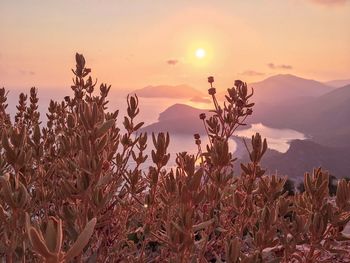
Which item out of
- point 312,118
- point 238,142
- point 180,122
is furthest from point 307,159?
point 312,118

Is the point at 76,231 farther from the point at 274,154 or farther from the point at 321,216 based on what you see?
the point at 274,154

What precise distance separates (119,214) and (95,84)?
5.37 feet

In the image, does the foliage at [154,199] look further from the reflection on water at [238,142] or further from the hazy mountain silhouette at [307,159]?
the hazy mountain silhouette at [307,159]

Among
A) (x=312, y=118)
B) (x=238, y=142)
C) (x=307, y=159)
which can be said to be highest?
(x=312, y=118)

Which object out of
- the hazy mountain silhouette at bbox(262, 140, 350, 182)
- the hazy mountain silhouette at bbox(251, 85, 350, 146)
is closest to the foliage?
the hazy mountain silhouette at bbox(262, 140, 350, 182)

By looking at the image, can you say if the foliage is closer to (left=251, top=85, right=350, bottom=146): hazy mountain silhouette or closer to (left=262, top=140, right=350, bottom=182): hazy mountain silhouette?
(left=262, top=140, right=350, bottom=182): hazy mountain silhouette

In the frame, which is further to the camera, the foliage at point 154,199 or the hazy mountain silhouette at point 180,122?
the hazy mountain silhouette at point 180,122

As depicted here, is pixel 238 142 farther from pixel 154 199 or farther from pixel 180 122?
pixel 154 199

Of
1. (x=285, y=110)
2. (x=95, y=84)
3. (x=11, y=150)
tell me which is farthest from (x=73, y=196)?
(x=285, y=110)

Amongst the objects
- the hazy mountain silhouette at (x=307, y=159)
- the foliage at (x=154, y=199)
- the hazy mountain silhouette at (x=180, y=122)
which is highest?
the hazy mountain silhouette at (x=180, y=122)

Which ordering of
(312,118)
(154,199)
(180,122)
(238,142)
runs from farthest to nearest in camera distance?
(312,118) → (180,122) → (238,142) → (154,199)

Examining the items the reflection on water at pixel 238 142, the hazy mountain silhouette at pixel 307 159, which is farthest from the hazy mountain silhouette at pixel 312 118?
the hazy mountain silhouette at pixel 307 159

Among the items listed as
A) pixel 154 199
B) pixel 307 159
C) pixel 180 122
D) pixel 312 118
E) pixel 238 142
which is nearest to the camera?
pixel 154 199

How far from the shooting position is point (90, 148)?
191cm
